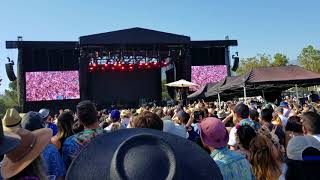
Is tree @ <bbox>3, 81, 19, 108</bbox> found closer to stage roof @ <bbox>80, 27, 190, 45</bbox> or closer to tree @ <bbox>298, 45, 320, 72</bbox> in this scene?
tree @ <bbox>298, 45, 320, 72</bbox>

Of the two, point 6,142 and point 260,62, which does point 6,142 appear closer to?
point 6,142

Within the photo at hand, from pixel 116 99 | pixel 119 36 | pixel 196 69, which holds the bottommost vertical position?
pixel 116 99

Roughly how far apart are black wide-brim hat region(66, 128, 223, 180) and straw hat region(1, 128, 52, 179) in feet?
4.03

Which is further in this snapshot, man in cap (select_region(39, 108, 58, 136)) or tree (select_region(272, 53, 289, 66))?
tree (select_region(272, 53, 289, 66))

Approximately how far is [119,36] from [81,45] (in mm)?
2429

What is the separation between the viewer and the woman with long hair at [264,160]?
3.54 metres

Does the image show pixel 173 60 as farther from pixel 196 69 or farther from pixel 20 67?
pixel 20 67

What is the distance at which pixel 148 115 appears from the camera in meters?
4.12

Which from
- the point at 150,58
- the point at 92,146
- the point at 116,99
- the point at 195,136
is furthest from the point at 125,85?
the point at 92,146

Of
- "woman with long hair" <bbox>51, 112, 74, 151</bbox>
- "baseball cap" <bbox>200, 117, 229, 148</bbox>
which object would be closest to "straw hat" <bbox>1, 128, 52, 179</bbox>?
"baseball cap" <bbox>200, 117, 229, 148</bbox>

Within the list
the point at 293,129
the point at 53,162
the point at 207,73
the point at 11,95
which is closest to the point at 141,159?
the point at 53,162

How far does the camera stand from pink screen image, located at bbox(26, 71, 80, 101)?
2894 centimetres

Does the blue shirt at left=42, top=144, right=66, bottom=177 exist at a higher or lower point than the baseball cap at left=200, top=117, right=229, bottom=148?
lower

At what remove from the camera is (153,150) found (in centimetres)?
116
